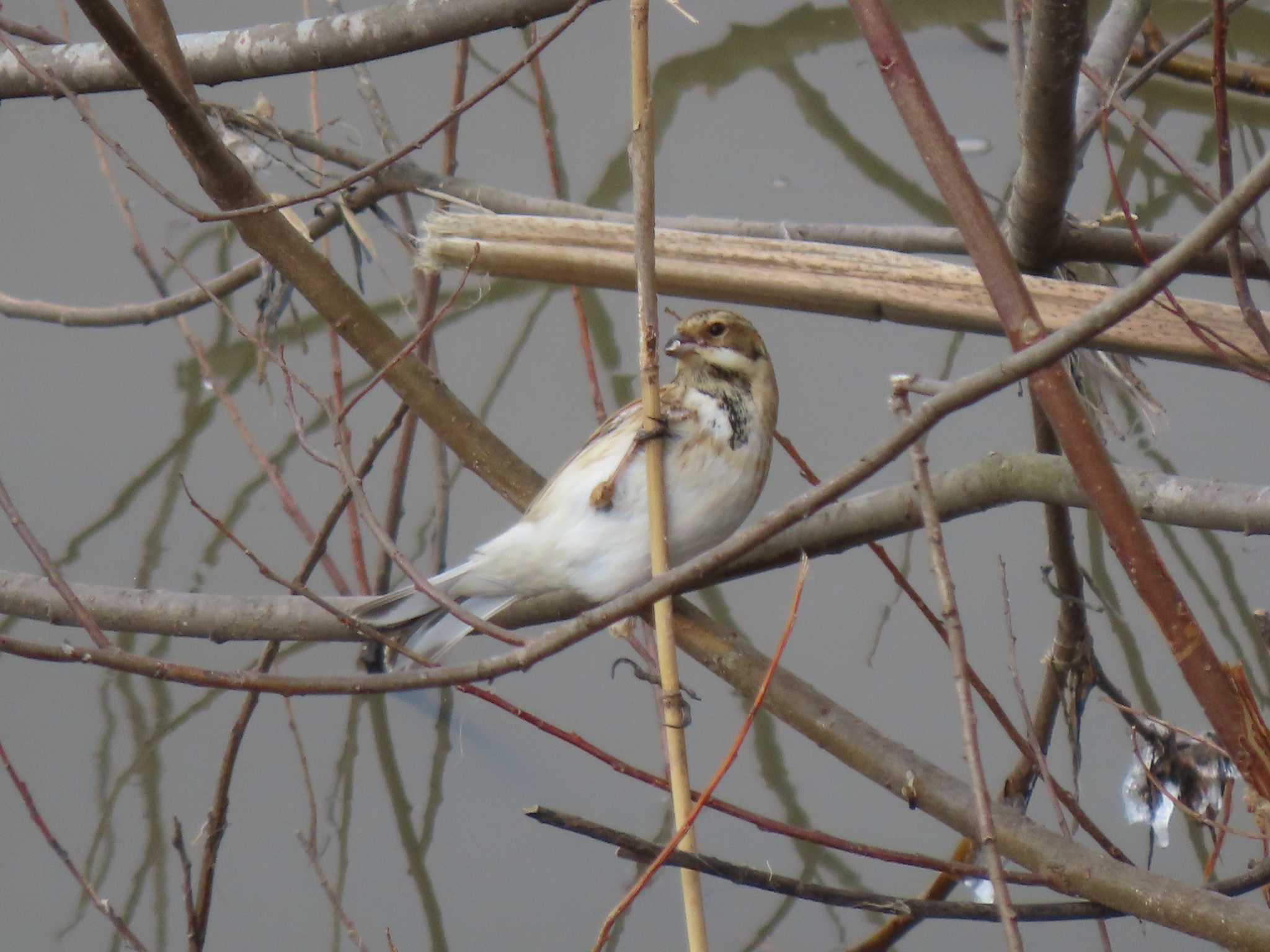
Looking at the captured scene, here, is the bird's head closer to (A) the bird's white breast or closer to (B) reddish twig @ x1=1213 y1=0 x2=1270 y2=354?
(A) the bird's white breast

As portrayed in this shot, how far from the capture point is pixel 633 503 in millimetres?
1601

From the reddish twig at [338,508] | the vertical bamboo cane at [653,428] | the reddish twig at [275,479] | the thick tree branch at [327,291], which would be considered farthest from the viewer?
the reddish twig at [275,479]

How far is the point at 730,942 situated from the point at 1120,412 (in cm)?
101

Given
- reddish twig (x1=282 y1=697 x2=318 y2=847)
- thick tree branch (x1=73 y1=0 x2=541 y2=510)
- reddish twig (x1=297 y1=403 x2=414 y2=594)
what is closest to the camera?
thick tree branch (x1=73 y1=0 x2=541 y2=510)

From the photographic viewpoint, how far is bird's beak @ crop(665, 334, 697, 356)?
5.40ft

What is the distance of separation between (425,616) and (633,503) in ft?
1.00

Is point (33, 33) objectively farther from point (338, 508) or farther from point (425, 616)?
point (425, 616)

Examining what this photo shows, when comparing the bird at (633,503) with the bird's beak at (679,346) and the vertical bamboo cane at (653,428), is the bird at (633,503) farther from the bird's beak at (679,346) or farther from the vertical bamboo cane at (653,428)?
the vertical bamboo cane at (653,428)

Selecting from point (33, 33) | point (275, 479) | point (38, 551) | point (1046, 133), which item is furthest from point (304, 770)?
point (1046, 133)

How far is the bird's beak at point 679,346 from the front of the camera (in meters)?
1.65

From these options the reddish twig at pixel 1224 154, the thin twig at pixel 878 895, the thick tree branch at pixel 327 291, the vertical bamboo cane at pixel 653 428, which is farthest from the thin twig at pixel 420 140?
the thin twig at pixel 878 895

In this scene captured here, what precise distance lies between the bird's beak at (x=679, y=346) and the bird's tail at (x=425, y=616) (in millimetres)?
366

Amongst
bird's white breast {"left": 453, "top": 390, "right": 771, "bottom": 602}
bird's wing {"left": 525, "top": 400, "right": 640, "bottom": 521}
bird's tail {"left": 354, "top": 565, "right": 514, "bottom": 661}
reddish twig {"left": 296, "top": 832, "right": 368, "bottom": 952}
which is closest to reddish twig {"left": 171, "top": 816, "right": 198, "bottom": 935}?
reddish twig {"left": 296, "top": 832, "right": 368, "bottom": 952}

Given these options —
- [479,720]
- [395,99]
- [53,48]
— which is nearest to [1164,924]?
[479,720]
